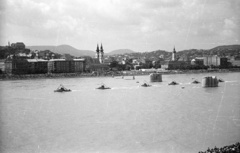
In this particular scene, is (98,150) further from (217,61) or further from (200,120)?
(217,61)

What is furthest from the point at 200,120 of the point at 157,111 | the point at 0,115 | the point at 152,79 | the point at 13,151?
the point at 152,79

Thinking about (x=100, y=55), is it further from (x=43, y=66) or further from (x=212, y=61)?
(x=212, y=61)

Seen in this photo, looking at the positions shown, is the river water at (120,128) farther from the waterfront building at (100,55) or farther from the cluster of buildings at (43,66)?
the waterfront building at (100,55)

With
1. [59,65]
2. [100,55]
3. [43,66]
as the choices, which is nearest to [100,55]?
[100,55]

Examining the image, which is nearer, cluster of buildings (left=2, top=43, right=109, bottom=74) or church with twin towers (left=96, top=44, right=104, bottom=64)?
cluster of buildings (left=2, top=43, right=109, bottom=74)

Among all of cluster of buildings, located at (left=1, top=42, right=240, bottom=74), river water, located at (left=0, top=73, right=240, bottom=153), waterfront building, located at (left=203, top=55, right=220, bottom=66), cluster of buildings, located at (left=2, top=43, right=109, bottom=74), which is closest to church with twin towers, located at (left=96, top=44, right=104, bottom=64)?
cluster of buildings, located at (left=1, top=42, right=240, bottom=74)

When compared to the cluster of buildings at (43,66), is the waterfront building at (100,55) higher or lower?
higher

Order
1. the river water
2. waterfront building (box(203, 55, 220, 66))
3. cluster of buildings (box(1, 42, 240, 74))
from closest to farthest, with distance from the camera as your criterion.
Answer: the river water < cluster of buildings (box(1, 42, 240, 74)) < waterfront building (box(203, 55, 220, 66))

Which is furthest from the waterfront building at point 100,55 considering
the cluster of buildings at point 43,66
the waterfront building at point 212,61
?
the waterfront building at point 212,61

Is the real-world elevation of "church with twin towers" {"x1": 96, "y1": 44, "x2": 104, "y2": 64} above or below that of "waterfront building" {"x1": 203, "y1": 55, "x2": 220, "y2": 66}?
above

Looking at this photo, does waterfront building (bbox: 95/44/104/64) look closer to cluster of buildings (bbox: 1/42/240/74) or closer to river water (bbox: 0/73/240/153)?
cluster of buildings (bbox: 1/42/240/74)

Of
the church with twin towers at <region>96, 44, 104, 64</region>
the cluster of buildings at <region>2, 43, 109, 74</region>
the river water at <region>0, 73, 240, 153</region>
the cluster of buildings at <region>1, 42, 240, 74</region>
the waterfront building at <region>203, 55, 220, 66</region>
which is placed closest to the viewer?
the river water at <region>0, 73, 240, 153</region>
